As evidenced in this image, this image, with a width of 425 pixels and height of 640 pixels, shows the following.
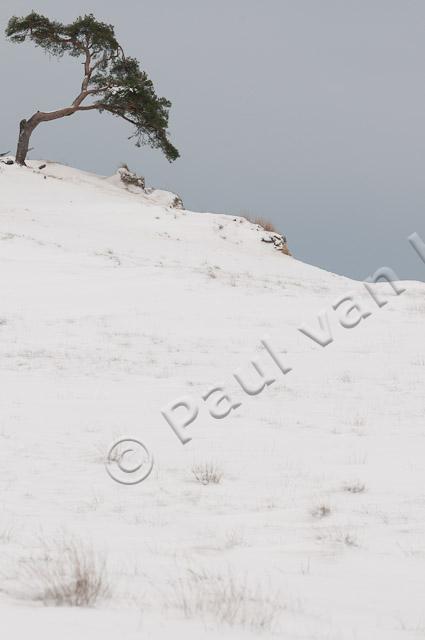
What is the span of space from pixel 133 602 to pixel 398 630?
41.2 inches

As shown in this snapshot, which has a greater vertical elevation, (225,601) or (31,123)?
(31,123)

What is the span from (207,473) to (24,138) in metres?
30.0

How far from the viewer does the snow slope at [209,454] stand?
3.09 meters

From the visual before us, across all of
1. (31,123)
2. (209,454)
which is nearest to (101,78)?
(31,123)

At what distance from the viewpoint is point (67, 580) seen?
10.3ft

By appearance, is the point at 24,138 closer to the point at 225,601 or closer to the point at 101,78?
the point at 101,78

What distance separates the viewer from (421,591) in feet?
11.1

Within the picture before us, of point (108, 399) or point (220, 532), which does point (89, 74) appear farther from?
point (220, 532)

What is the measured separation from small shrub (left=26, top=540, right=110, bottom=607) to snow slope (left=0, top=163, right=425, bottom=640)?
62 mm

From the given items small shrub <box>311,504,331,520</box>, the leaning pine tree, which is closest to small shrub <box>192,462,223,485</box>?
small shrub <box>311,504,331,520</box>

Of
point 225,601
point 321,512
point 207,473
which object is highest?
point 207,473

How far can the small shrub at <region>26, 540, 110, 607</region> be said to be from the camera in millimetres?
2922

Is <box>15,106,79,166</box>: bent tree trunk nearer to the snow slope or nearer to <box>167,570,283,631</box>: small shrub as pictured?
the snow slope

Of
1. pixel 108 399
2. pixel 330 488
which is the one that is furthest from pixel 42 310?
pixel 330 488
